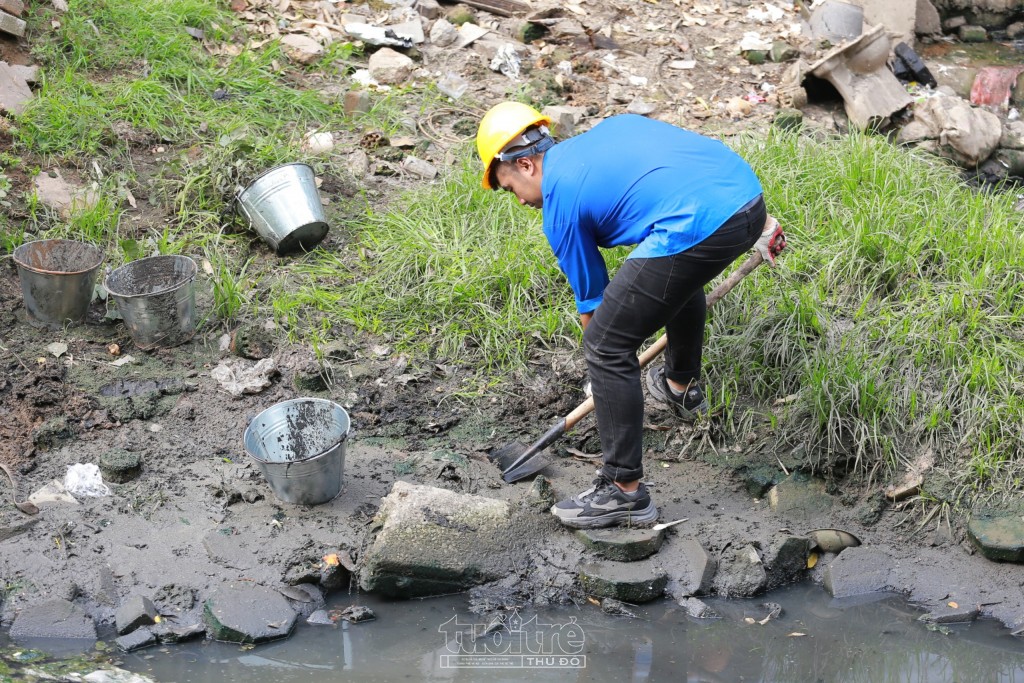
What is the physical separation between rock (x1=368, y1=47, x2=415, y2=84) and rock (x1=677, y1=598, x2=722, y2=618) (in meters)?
4.77

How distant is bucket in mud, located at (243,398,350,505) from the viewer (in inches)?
157

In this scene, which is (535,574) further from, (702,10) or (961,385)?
(702,10)

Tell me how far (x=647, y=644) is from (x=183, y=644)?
1729mm

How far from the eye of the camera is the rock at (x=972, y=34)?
9.51 meters

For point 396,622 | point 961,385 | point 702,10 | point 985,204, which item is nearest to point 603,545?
point 396,622

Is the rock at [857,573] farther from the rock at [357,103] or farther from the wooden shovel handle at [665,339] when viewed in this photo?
the rock at [357,103]

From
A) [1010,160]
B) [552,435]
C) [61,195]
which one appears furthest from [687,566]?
[1010,160]

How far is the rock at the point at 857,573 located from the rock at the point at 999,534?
371 mm

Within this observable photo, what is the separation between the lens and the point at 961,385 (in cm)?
439

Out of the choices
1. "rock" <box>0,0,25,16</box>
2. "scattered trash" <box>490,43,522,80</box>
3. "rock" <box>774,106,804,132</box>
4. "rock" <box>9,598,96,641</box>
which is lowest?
"rock" <box>9,598,96,641</box>

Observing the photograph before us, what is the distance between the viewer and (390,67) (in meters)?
7.23

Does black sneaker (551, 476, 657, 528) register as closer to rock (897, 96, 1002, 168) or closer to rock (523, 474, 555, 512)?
rock (523, 474, 555, 512)

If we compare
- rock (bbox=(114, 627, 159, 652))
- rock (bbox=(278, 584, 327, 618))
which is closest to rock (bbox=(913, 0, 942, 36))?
rock (bbox=(278, 584, 327, 618))

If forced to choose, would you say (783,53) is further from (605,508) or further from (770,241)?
(605,508)
